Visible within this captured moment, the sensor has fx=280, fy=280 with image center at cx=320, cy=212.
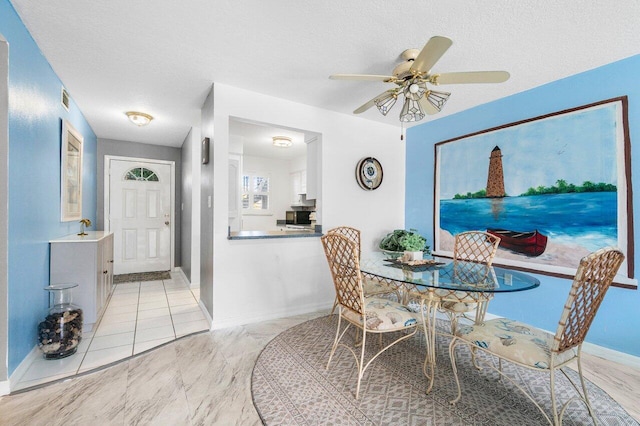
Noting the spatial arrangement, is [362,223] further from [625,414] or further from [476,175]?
[625,414]

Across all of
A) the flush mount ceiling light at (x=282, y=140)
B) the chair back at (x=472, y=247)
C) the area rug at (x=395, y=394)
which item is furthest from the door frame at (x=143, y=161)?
the chair back at (x=472, y=247)

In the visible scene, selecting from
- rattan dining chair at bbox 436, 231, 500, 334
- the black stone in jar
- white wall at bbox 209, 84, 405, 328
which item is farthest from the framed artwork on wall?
rattan dining chair at bbox 436, 231, 500, 334

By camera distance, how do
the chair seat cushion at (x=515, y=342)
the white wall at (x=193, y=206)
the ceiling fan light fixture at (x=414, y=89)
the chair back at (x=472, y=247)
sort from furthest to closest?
the white wall at (x=193, y=206), the chair back at (x=472, y=247), the ceiling fan light fixture at (x=414, y=89), the chair seat cushion at (x=515, y=342)

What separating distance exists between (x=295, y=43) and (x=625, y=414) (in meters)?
3.18

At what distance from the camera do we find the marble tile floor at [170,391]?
158cm

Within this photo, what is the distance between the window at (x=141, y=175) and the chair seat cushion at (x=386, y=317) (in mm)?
4782

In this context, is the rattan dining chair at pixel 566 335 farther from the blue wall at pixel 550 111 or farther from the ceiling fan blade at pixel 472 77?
the blue wall at pixel 550 111

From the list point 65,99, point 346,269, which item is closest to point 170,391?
point 346,269

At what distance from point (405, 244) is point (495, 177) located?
1.31 m

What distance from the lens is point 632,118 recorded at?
226cm

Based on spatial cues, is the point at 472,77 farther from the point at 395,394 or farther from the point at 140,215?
the point at 140,215

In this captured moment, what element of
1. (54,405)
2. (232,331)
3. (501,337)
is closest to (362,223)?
(232,331)

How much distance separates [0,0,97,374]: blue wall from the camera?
5.90 ft

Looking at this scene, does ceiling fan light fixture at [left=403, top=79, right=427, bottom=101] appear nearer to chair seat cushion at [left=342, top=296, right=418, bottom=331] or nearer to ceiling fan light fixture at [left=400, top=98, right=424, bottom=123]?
ceiling fan light fixture at [left=400, top=98, right=424, bottom=123]
